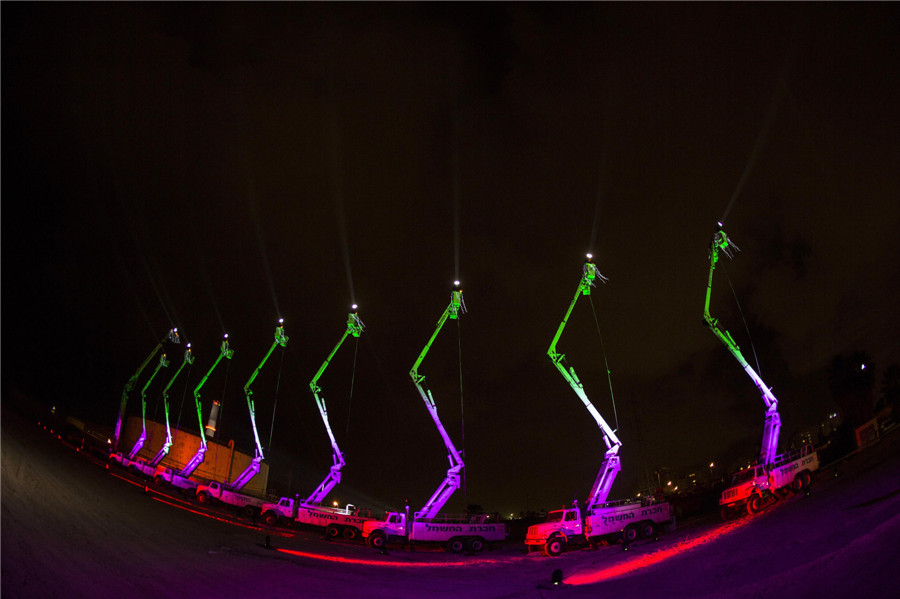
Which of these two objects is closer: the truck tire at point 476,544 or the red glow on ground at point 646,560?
the red glow on ground at point 646,560

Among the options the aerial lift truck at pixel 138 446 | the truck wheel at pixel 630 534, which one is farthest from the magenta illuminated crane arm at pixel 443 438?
the aerial lift truck at pixel 138 446

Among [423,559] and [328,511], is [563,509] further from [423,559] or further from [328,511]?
[328,511]

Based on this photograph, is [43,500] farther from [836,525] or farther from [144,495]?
[836,525]

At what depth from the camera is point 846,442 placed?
41844 mm

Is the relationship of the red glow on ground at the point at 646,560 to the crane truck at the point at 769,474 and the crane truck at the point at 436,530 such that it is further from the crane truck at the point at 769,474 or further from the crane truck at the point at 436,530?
the crane truck at the point at 436,530

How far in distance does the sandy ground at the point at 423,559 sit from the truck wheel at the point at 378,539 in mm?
2144

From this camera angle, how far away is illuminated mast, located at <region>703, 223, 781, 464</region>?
2767 centimetres

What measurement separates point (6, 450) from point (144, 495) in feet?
45.4

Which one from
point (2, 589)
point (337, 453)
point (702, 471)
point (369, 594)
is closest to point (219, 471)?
point (337, 453)

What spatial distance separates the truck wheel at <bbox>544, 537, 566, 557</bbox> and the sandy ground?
788 mm

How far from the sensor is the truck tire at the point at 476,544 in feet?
100

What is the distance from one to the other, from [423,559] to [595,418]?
1296 cm

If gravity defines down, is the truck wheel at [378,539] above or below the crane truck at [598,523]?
below

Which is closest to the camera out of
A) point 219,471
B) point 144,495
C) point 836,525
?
point 836,525
